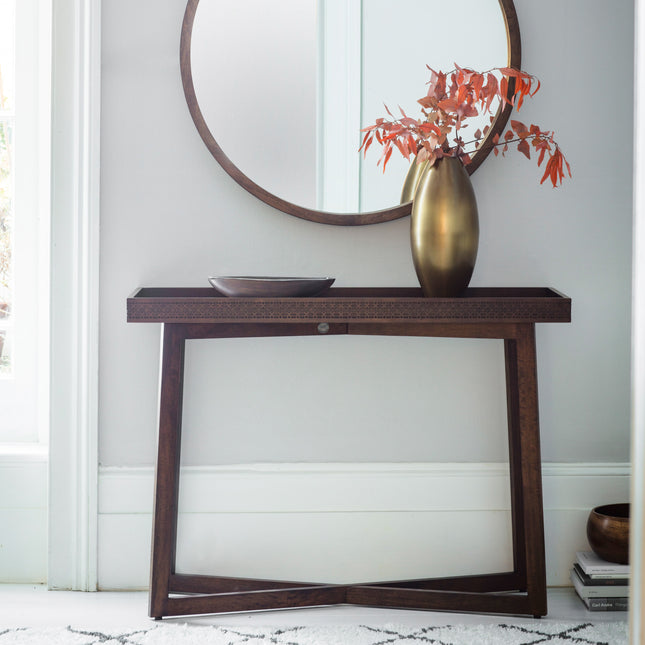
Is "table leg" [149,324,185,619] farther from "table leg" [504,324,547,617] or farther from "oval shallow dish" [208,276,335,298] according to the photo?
"table leg" [504,324,547,617]

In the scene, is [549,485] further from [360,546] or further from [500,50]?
[500,50]

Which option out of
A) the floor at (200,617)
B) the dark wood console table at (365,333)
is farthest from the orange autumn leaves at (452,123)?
the floor at (200,617)

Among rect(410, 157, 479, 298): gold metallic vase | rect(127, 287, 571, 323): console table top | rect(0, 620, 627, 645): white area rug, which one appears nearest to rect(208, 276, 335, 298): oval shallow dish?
rect(127, 287, 571, 323): console table top

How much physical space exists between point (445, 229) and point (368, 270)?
342 mm

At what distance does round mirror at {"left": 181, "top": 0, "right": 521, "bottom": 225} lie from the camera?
1.73m

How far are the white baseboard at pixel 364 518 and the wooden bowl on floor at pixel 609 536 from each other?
0.47 feet

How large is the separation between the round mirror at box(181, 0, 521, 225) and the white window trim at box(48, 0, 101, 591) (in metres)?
0.26

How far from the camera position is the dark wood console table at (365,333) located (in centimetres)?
145

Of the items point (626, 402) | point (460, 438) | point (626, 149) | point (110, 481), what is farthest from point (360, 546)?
point (626, 149)

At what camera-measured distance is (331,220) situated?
69.6 inches

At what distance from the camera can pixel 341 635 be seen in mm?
1549

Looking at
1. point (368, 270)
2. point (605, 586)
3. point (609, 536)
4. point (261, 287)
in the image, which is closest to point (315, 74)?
point (368, 270)

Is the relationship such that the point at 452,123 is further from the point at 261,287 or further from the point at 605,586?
the point at 605,586

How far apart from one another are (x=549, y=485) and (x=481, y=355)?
0.38m
